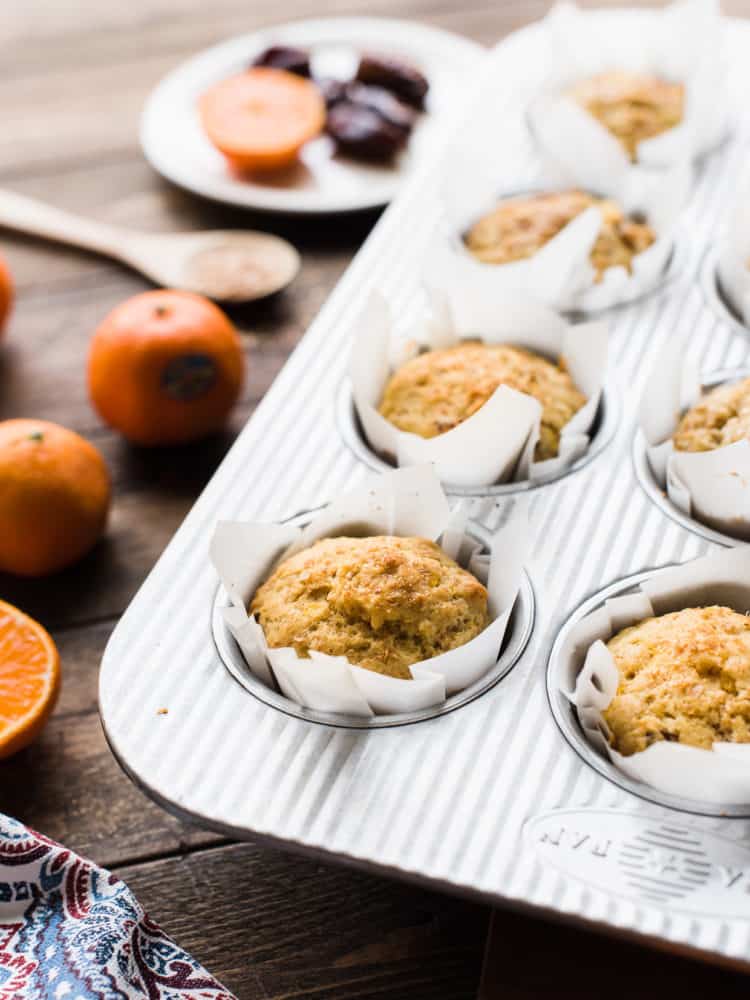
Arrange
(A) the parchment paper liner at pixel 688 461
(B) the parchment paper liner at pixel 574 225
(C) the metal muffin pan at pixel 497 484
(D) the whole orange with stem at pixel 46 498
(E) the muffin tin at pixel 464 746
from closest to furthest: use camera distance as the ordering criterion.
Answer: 1. (E) the muffin tin at pixel 464 746
2. (A) the parchment paper liner at pixel 688 461
3. (C) the metal muffin pan at pixel 497 484
4. (D) the whole orange with stem at pixel 46 498
5. (B) the parchment paper liner at pixel 574 225

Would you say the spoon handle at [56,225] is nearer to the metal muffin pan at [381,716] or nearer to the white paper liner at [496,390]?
the white paper liner at [496,390]

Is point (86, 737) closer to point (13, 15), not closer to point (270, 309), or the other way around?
point (270, 309)

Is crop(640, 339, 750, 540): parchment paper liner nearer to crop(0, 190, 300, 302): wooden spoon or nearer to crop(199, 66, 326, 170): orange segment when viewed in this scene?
crop(0, 190, 300, 302): wooden spoon

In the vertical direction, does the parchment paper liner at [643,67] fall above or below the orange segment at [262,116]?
above

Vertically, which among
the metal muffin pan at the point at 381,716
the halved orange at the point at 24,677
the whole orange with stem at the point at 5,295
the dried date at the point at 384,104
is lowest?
the whole orange with stem at the point at 5,295

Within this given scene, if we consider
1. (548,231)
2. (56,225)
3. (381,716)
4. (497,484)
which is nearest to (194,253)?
(56,225)

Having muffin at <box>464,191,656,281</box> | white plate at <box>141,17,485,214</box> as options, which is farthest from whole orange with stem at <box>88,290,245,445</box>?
white plate at <box>141,17,485,214</box>

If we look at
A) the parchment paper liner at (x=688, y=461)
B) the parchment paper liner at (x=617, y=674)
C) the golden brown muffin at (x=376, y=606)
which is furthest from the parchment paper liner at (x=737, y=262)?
the golden brown muffin at (x=376, y=606)
